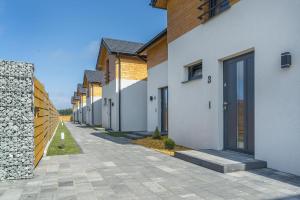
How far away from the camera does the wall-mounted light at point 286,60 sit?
4.58 meters

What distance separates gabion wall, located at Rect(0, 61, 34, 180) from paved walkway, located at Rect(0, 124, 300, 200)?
31 centimetres

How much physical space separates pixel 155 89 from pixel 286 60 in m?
8.16

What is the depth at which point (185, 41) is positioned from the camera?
8297 millimetres

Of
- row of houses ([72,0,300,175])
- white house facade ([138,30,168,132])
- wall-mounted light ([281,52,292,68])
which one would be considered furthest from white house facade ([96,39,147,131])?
wall-mounted light ([281,52,292,68])

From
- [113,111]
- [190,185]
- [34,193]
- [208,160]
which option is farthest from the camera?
[113,111]

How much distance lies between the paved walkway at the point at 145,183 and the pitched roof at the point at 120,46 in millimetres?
10829

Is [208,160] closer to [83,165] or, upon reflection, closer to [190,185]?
[190,185]

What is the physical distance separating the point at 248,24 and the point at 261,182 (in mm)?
3417

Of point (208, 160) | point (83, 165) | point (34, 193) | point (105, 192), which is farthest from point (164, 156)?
point (34, 193)

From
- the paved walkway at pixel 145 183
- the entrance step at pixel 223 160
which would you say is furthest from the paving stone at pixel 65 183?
the entrance step at pixel 223 160

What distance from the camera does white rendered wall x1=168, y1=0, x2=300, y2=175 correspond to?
4.57 metres

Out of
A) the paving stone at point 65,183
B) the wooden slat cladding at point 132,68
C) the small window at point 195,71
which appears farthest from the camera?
the wooden slat cladding at point 132,68

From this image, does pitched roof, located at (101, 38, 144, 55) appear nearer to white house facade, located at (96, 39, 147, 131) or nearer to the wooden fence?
white house facade, located at (96, 39, 147, 131)

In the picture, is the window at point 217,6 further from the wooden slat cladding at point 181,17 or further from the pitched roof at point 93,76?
the pitched roof at point 93,76
